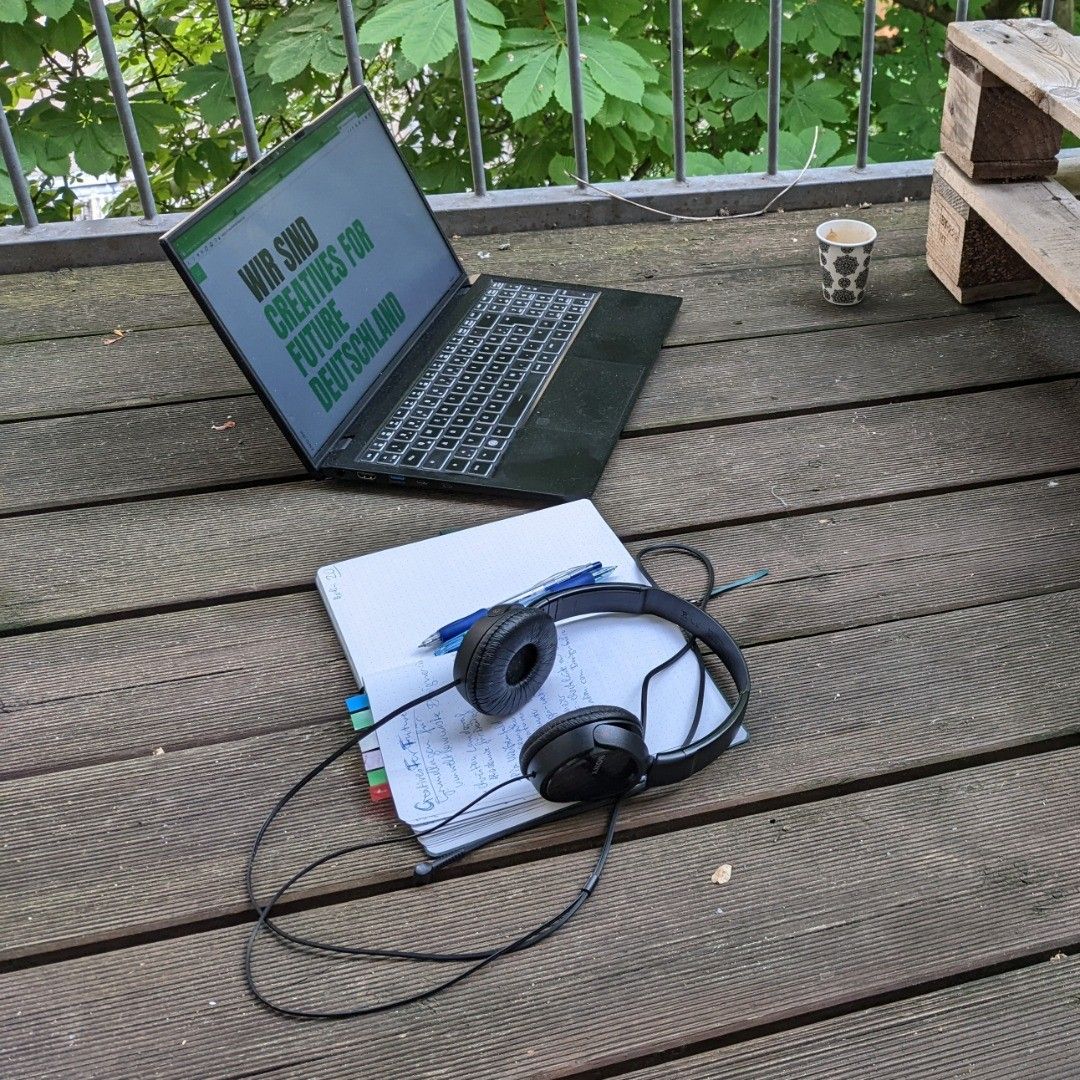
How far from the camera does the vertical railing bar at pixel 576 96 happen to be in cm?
164

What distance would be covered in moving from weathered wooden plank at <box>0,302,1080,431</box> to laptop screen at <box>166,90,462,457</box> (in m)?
0.19

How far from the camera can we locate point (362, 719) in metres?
0.83

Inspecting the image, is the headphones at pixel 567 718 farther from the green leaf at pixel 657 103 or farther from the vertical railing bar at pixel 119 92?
the green leaf at pixel 657 103

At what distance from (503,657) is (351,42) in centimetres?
123

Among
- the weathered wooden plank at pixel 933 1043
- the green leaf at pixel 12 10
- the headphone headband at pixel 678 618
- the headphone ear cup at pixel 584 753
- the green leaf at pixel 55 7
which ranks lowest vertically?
the weathered wooden plank at pixel 933 1043

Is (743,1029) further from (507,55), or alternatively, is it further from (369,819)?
(507,55)

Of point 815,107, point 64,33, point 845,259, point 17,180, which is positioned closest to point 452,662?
point 845,259

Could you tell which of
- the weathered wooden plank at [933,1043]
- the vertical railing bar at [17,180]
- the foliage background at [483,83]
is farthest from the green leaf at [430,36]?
the weathered wooden plank at [933,1043]

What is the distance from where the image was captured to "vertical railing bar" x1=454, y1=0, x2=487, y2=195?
1616 millimetres

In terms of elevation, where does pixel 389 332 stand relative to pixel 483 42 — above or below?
below

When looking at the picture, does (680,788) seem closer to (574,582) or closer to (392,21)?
(574,582)

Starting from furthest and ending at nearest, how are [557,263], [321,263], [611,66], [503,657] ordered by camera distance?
[611,66], [557,263], [321,263], [503,657]

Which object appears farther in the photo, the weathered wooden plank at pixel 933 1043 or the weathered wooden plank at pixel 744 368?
the weathered wooden plank at pixel 744 368

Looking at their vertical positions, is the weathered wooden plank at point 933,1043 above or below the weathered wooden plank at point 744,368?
above
